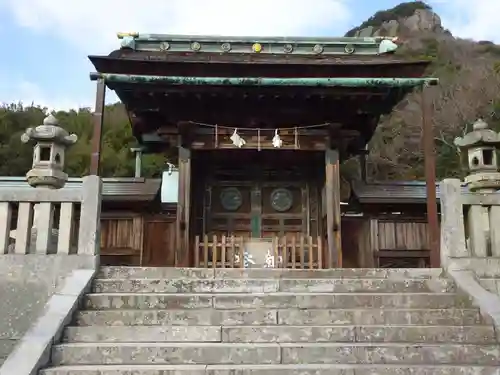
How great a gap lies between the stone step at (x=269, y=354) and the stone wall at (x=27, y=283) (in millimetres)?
1084

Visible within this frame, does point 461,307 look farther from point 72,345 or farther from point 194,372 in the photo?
point 72,345

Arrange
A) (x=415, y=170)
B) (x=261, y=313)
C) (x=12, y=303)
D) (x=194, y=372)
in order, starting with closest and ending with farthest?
(x=194, y=372)
(x=261, y=313)
(x=12, y=303)
(x=415, y=170)

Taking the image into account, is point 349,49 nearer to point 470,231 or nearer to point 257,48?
point 257,48

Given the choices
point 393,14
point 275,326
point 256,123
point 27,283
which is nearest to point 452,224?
point 275,326

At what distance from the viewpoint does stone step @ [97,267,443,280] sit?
6.16m

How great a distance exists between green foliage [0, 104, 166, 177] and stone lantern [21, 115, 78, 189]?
20.4 meters

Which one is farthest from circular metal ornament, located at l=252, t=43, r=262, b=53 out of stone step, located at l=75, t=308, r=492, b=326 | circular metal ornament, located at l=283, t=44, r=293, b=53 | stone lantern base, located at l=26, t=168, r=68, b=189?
stone step, located at l=75, t=308, r=492, b=326

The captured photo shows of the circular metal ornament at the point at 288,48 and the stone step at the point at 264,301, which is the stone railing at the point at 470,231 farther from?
the circular metal ornament at the point at 288,48

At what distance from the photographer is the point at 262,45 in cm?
1151

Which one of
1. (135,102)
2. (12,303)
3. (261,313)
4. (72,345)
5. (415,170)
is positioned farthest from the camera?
(415,170)

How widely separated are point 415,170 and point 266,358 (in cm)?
2656

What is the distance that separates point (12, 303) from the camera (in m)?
5.70

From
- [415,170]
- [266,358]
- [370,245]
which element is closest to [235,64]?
[370,245]

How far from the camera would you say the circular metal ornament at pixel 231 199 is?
36.7 ft
